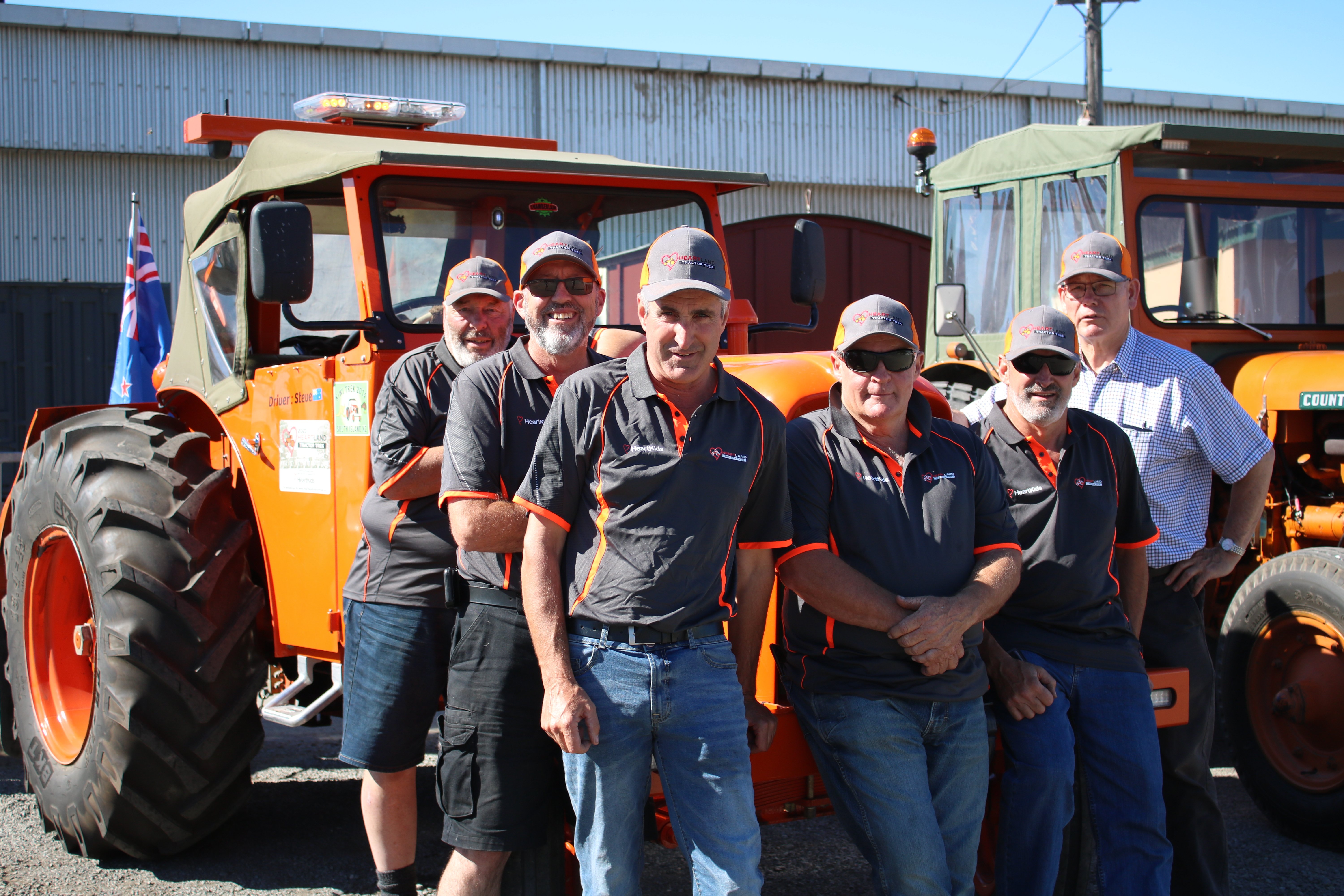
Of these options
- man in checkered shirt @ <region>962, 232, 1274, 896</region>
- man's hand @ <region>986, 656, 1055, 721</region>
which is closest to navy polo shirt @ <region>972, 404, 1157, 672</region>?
man's hand @ <region>986, 656, 1055, 721</region>

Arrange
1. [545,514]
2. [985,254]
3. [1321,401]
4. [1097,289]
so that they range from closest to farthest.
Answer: [545,514], [1097,289], [1321,401], [985,254]

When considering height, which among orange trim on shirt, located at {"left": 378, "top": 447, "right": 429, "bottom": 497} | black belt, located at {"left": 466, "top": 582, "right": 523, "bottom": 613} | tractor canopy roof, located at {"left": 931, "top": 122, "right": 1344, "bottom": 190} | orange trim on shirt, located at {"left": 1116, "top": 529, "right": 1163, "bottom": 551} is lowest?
black belt, located at {"left": 466, "top": 582, "right": 523, "bottom": 613}

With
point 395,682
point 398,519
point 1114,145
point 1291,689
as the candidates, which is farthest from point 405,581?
point 1114,145

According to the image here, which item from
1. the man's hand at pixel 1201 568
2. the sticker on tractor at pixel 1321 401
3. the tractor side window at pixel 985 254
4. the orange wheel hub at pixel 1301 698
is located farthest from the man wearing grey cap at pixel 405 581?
the tractor side window at pixel 985 254

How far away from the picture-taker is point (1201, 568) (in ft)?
11.8

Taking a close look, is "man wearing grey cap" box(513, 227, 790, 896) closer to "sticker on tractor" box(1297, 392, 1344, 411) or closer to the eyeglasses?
the eyeglasses

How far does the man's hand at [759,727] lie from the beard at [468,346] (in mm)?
1194

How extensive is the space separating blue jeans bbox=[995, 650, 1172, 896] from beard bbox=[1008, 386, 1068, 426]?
2.00ft

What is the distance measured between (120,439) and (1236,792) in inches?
179

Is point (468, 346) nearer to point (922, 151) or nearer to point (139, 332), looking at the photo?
point (922, 151)

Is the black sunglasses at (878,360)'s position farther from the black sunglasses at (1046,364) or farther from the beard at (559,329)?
the beard at (559,329)

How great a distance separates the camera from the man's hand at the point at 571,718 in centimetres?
242

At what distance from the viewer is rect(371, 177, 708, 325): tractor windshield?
3.92m

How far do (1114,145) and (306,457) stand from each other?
3745 millimetres
